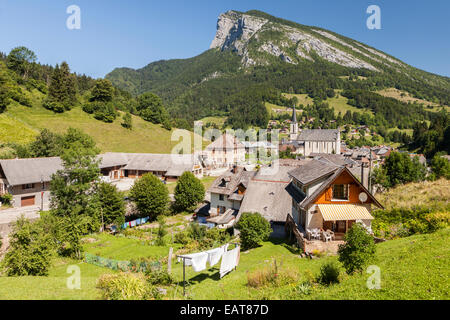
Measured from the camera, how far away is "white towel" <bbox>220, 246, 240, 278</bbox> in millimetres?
14143

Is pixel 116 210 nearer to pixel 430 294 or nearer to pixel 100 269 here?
pixel 100 269

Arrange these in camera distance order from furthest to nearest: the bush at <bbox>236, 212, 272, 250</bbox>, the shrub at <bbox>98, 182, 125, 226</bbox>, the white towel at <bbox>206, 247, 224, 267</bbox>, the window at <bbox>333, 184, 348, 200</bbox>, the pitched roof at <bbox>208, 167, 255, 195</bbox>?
the pitched roof at <bbox>208, 167, 255, 195</bbox>, the shrub at <bbox>98, 182, 125, 226</bbox>, the bush at <bbox>236, 212, 272, 250</bbox>, the window at <bbox>333, 184, 348, 200</bbox>, the white towel at <bbox>206, 247, 224, 267</bbox>

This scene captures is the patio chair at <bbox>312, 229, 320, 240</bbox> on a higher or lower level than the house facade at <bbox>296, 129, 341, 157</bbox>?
lower

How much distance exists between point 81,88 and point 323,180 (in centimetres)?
11909

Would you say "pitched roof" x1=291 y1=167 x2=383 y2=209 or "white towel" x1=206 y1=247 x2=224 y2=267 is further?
"pitched roof" x1=291 y1=167 x2=383 y2=209

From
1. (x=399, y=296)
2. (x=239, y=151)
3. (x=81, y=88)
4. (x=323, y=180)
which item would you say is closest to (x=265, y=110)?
(x=239, y=151)

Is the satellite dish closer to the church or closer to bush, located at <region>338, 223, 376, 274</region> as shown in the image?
bush, located at <region>338, 223, 376, 274</region>

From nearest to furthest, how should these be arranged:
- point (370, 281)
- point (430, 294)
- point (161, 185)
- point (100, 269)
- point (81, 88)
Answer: point (430, 294), point (370, 281), point (100, 269), point (161, 185), point (81, 88)

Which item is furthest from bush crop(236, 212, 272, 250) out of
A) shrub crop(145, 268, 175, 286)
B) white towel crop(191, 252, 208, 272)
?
shrub crop(145, 268, 175, 286)

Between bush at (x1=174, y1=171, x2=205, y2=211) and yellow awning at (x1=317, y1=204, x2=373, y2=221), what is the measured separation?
80.2 ft

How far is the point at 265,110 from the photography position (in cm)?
19388

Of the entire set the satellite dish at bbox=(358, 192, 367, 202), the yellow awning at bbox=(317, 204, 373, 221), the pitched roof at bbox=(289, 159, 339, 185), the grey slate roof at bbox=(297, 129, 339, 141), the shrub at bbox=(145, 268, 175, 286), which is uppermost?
the grey slate roof at bbox=(297, 129, 339, 141)

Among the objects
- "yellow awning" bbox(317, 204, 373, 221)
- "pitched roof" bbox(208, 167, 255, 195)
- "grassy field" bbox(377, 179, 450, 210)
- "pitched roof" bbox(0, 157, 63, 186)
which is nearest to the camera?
"yellow awning" bbox(317, 204, 373, 221)

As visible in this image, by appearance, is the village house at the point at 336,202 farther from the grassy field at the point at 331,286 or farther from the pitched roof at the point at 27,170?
the pitched roof at the point at 27,170
